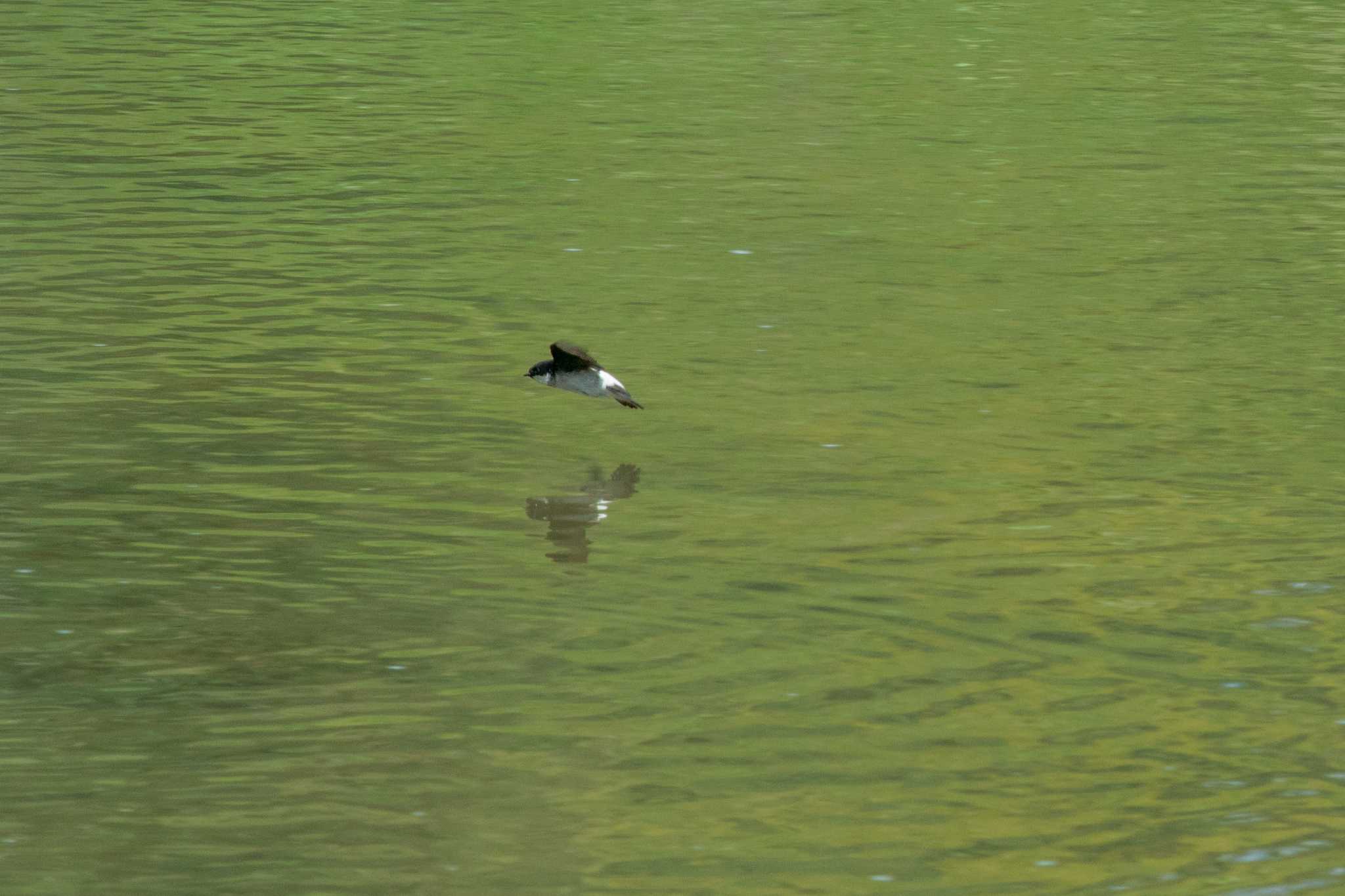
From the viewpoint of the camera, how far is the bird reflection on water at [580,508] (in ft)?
38.0

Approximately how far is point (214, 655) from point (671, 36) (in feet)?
69.8

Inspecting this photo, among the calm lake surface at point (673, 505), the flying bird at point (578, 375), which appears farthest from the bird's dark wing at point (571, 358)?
the calm lake surface at point (673, 505)

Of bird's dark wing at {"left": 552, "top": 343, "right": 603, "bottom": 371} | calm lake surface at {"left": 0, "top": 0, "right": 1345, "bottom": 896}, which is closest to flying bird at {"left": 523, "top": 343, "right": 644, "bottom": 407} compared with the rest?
bird's dark wing at {"left": 552, "top": 343, "right": 603, "bottom": 371}

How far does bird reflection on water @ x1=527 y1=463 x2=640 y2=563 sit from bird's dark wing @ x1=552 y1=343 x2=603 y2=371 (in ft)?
1.92

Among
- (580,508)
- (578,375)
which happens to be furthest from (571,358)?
(580,508)

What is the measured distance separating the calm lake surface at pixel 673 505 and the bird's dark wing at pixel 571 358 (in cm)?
51

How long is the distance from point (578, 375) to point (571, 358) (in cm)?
22

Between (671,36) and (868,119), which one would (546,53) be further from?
(868,119)

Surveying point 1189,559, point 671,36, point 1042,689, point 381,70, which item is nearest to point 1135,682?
point 1042,689

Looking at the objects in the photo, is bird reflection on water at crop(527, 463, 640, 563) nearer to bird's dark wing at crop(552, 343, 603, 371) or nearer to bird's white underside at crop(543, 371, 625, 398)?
bird's white underside at crop(543, 371, 625, 398)

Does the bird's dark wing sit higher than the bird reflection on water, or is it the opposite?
the bird's dark wing

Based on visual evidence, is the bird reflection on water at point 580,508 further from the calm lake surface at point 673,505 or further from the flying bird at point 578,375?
the flying bird at point 578,375

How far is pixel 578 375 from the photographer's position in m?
13.1

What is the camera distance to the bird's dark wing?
41.9 feet
